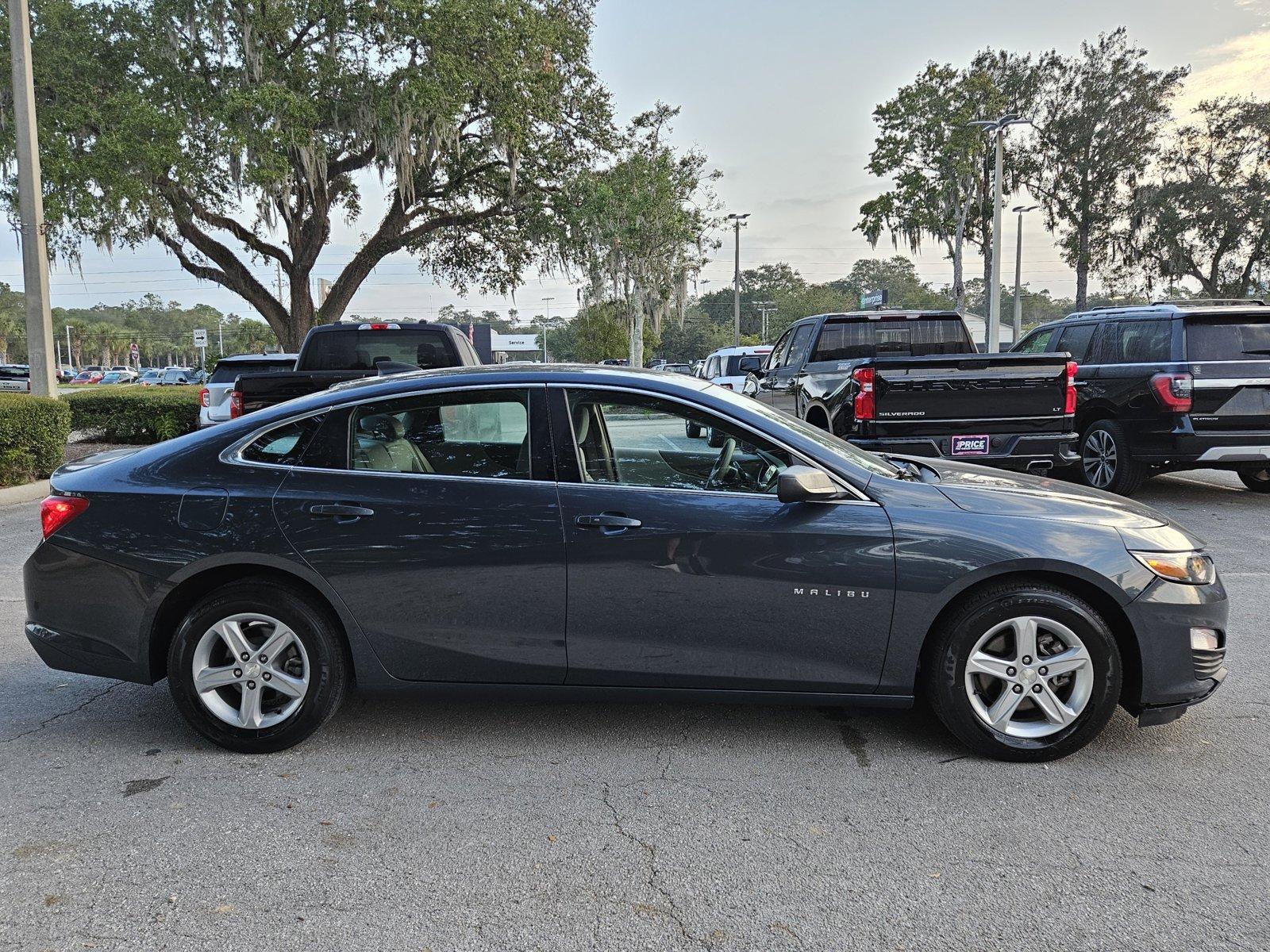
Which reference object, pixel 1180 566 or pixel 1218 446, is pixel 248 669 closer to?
pixel 1180 566

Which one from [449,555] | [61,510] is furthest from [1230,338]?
[61,510]

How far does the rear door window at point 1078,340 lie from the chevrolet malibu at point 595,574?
7419mm

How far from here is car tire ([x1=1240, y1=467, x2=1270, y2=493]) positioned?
10.6m

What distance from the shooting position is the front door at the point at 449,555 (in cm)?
364

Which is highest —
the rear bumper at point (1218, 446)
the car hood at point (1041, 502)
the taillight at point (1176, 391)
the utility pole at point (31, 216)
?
the utility pole at point (31, 216)

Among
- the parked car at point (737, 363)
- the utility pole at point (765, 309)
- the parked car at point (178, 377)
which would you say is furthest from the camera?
the utility pole at point (765, 309)

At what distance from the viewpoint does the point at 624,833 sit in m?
3.12

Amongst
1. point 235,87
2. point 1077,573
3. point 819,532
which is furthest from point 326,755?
point 235,87

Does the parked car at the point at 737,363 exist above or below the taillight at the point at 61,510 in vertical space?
above

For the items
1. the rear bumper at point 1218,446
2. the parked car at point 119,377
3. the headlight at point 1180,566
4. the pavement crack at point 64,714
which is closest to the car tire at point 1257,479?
the rear bumper at point 1218,446

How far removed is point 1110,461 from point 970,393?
2.61 meters

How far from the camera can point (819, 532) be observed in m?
3.58

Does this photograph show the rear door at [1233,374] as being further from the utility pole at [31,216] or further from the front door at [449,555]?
the utility pole at [31,216]

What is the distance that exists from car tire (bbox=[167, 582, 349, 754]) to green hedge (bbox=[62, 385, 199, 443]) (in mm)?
13806
